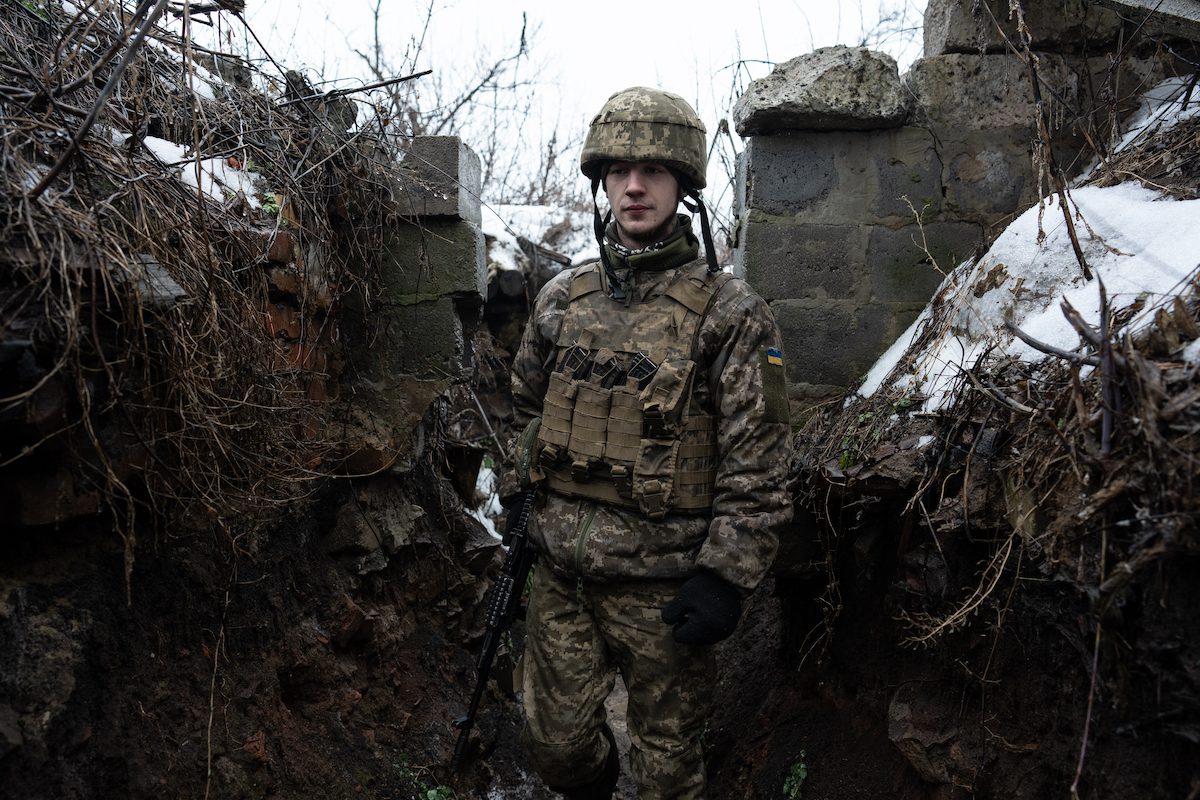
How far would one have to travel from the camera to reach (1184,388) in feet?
5.56

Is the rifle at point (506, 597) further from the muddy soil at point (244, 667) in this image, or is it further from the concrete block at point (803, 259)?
the concrete block at point (803, 259)

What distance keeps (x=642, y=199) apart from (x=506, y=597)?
1.43 m

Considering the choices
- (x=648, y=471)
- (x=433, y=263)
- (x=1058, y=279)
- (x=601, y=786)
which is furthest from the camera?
(x=433, y=263)

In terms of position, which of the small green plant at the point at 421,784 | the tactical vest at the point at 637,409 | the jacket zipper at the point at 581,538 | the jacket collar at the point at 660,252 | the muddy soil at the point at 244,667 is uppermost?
the jacket collar at the point at 660,252

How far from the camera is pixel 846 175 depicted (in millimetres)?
3852

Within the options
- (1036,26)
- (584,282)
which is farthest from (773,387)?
(1036,26)

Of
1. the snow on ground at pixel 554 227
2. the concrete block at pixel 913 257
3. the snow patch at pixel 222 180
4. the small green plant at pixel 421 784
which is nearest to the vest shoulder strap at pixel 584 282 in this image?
the snow patch at pixel 222 180

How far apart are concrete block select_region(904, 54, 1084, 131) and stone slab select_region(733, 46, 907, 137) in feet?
0.47

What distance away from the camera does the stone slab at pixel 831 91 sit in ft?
12.0

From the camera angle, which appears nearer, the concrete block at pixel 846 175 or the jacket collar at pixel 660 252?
the jacket collar at pixel 660 252

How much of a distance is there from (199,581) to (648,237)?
1.72 meters

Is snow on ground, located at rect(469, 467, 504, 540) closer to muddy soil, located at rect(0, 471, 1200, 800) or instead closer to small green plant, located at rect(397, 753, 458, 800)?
muddy soil, located at rect(0, 471, 1200, 800)

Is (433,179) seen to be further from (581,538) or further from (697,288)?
(581,538)

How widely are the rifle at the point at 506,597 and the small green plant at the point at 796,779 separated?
1191 millimetres
